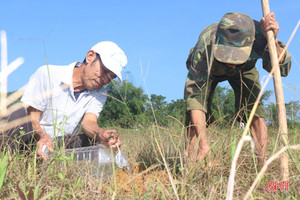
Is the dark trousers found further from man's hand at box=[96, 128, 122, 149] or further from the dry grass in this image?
the dry grass

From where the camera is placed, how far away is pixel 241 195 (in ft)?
6.58

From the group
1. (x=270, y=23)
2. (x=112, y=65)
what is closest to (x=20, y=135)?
(x=112, y=65)

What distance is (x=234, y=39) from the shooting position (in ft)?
9.30

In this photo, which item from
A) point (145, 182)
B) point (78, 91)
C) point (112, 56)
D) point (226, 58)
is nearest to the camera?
point (145, 182)

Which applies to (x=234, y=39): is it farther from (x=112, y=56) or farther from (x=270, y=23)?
(x=112, y=56)

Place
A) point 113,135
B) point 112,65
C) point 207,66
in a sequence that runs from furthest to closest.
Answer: point 112,65 < point 207,66 < point 113,135

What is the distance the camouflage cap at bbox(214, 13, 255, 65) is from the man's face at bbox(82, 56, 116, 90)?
3.67 feet

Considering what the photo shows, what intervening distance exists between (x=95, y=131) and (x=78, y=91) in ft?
1.65

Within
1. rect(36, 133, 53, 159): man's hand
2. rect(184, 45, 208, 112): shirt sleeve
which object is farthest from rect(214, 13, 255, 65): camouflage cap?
rect(36, 133, 53, 159): man's hand

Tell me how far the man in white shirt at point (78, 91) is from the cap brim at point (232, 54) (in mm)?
1020

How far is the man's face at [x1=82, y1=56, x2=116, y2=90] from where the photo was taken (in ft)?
10.2

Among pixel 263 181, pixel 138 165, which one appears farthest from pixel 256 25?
pixel 138 165

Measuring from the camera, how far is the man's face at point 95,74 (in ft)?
10.2

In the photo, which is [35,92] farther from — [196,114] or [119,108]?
[119,108]
